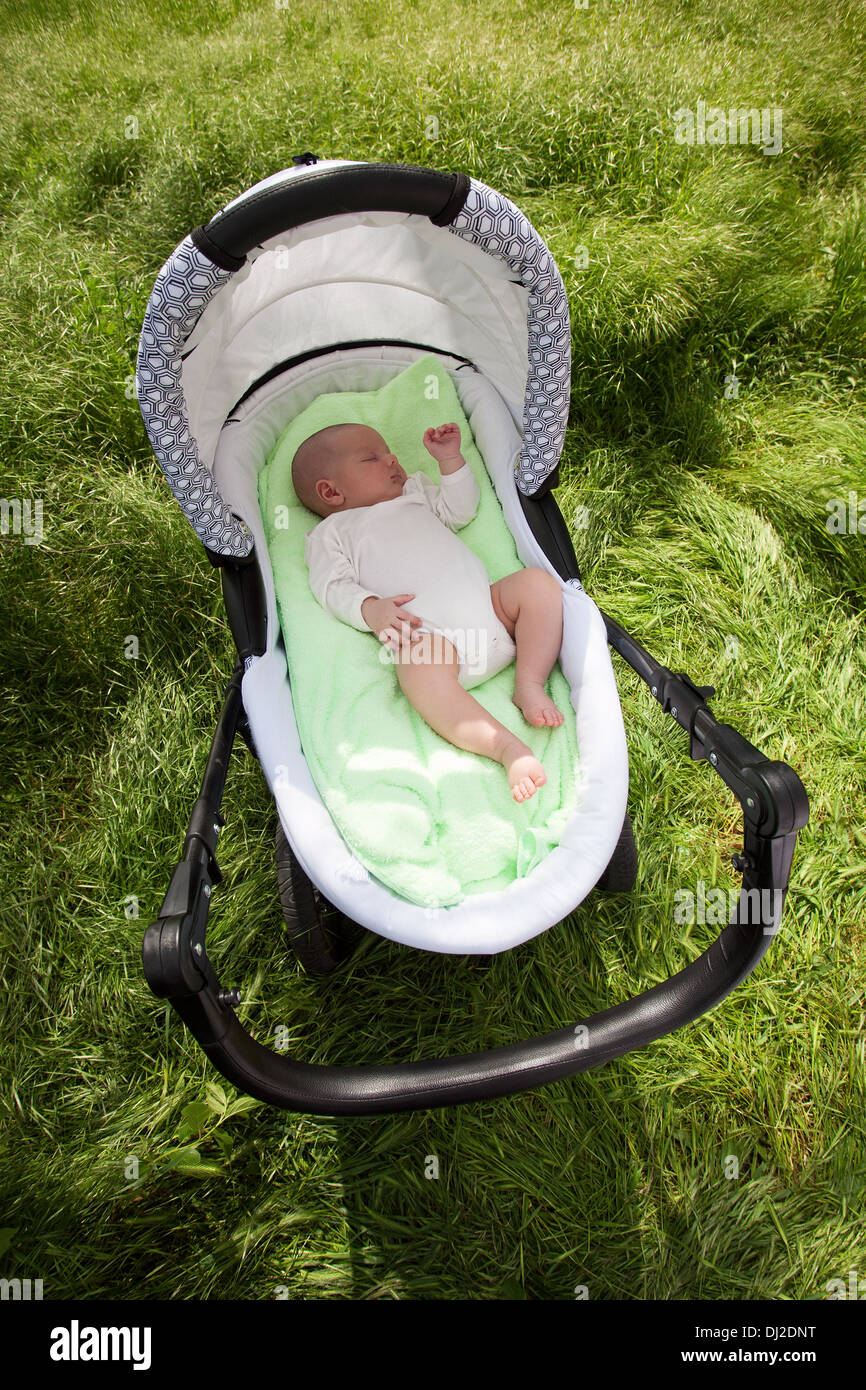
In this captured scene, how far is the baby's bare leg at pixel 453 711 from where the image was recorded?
198cm

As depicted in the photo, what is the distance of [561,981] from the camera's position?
2268 mm

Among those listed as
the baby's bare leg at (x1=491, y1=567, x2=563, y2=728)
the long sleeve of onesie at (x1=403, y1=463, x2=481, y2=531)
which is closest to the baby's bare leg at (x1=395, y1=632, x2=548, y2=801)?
the baby's bare leg at (x1=491, y1=567, x2=563, y2=728)

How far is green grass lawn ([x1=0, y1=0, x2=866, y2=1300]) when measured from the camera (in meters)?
1.99

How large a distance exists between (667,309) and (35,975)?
325cm

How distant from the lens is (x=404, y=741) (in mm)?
2141

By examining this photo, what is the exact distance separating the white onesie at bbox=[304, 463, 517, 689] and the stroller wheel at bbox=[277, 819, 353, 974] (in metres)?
0.67

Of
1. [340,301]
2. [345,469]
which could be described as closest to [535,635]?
[345,469]

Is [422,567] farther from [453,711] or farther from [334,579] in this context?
[453,711]

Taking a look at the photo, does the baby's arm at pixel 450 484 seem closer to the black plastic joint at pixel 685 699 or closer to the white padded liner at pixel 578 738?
the white padded liner at pixel 578 738

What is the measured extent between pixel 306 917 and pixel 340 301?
1.85 m

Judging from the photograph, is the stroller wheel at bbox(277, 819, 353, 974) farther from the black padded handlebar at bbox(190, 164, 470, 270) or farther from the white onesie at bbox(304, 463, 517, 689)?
the black padded handlebar at bbox(190, 164, 470, 270)
